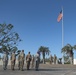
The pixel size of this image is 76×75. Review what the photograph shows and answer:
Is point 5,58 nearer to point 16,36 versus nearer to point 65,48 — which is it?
point 16,36

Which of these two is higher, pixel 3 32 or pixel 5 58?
pixel 3 32

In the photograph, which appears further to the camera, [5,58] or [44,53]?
[44,53]

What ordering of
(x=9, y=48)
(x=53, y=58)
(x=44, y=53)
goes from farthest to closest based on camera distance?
(x=44, y=53) → (x=53, y=58) → (x=9, y=48)

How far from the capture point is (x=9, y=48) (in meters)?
40.0

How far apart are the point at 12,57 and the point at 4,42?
47.4 ft

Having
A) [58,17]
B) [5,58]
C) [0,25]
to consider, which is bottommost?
[5,58]

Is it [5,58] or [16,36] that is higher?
[16,36]

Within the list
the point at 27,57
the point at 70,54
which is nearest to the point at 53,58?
the point at 70,54

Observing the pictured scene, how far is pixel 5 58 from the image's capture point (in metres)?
27.1

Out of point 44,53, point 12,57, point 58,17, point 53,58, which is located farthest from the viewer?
point 44,53

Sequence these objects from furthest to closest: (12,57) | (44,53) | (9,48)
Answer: (44,53) < (9,48) < (12,57)

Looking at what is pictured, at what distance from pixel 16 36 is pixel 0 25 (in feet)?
9.35

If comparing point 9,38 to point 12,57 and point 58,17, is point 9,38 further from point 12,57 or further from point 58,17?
point 58,17

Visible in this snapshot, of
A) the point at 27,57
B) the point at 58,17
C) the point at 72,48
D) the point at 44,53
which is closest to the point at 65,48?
the point at 72,48
